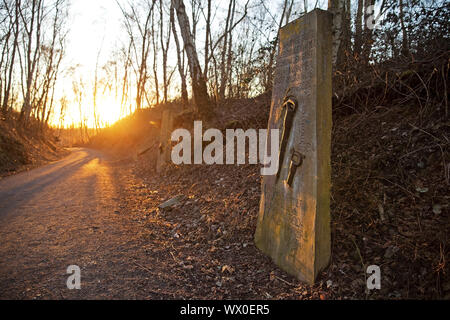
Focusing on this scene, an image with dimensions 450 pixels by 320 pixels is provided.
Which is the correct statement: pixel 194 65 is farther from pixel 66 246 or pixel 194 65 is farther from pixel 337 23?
pixel 66 246

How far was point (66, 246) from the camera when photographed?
309 centimetres

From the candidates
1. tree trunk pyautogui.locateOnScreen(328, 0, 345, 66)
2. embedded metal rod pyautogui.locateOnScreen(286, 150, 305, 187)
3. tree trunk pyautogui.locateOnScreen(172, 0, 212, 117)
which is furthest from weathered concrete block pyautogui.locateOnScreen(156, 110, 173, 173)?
embedded metal rod pyautogui.locateOnScreen(286, 150, 305, 187)

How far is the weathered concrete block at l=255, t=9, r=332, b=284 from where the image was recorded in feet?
7.93

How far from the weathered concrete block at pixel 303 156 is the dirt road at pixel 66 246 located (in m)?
1.52

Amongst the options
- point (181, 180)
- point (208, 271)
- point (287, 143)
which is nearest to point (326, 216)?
point (287, 143)

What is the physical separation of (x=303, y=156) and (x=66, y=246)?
3.18 metres

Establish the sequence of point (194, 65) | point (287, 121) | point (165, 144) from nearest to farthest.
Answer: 1. point (287, 121)
2. point (194, 65)
3. point (165, 144)

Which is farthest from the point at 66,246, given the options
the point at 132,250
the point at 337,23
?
the point at 337,23

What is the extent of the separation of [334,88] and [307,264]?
3.63m

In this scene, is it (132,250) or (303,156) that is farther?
(132,250)

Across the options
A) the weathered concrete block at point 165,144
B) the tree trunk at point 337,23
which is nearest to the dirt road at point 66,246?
the weathered concrete block at point 165,144

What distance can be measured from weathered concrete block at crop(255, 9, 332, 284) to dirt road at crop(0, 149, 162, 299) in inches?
A: 59.7

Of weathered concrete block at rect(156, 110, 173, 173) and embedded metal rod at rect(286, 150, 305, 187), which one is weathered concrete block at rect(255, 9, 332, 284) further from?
weathered concrete block at rect(156, 110, 173, 173)
